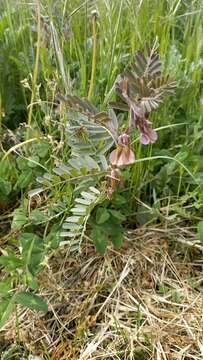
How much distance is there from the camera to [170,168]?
143 cm

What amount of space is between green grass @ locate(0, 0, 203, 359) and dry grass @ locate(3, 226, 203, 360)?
0.06 meters

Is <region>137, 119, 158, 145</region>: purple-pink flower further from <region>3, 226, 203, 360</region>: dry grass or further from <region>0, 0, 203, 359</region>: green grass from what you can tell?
<region>3, 226, 203, 360</region>: dry grass

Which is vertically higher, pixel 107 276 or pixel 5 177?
pixel 5 177

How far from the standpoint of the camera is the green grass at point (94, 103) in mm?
1411

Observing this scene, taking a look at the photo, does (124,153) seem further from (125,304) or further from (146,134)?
(125,304)

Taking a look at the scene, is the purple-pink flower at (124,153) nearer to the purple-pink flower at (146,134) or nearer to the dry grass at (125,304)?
the purple-pink flower at (146,134)

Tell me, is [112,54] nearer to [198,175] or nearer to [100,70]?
[100,70]

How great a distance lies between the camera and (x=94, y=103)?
153cm

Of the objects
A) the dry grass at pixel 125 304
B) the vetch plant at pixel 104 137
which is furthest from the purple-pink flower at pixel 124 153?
the dry grass at pixel 125 304

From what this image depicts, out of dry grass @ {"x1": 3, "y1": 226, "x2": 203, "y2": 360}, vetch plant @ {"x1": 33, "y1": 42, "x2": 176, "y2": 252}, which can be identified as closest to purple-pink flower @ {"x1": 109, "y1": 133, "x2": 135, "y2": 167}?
vetch plant @ {"x1": 33, "y1": 42, "x2": 176, "y2": 252}

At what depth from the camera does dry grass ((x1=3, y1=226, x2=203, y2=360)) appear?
1277mm

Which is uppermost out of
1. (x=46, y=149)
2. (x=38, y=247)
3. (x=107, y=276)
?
(x=46, y=149)

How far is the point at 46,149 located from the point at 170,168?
10.8 inches

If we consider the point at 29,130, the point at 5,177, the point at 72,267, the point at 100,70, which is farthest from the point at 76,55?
the point at 72,267
